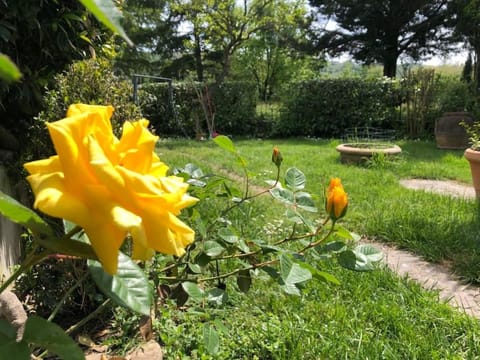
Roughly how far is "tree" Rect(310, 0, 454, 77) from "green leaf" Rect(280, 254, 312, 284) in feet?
57.4

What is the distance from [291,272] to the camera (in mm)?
729

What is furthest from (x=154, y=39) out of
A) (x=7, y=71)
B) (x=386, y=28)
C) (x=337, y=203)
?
(x=7, y=71)

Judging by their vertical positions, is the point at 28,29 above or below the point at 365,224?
above

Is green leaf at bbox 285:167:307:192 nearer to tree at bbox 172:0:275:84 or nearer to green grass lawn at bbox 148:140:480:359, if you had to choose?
green grass lawn at bbox 148:140:480:359

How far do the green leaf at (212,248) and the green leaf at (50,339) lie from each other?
565 mm

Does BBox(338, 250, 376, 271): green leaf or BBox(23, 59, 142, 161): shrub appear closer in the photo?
BBox(338, 250, 376, 271): green leaf

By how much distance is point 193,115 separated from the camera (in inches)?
428

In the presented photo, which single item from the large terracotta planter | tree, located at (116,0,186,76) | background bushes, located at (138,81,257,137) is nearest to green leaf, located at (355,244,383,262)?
the large terracotta planter

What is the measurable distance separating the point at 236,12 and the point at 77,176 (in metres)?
12.4

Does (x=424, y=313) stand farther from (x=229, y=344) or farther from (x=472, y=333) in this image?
(x=229, y=344)

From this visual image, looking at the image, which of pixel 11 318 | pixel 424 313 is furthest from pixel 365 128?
pixel 11 318

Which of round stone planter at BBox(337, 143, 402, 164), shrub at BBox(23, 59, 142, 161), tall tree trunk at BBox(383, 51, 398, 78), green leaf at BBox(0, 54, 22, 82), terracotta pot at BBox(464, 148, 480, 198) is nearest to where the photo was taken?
green leaf at BBox(0, 54, 22, 82)

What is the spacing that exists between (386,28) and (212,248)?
59.5 ft

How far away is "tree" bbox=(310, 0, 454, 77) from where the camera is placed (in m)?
16.3
